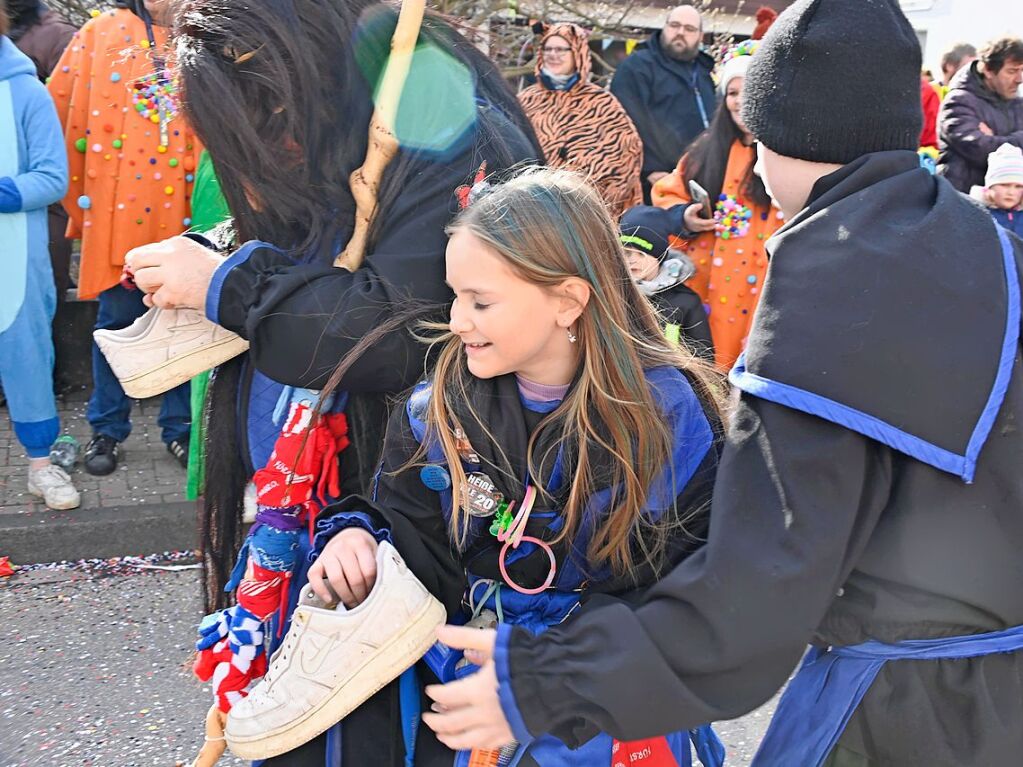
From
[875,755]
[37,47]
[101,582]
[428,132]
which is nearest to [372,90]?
[428,132]

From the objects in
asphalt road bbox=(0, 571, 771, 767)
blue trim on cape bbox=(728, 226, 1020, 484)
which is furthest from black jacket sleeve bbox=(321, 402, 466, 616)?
asphalt road bbox=(0, 571, 771, 767)

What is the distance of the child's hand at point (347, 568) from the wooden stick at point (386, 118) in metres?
0.50

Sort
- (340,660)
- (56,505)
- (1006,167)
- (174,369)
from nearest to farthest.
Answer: (340,660) < (174,369) < (56,505) < (1006,167)

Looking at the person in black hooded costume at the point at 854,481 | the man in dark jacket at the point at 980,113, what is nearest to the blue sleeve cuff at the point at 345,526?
the person in black hooded costume at the point at 854,481

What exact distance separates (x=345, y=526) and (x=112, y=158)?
304cm

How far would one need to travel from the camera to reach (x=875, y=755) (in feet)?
4.73

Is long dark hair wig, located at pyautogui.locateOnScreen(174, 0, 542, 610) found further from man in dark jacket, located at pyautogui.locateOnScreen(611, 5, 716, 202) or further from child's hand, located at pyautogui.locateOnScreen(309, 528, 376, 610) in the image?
man in dark jacket, located at pyautogui.locateOnScreen(611, 5, 716, 202)

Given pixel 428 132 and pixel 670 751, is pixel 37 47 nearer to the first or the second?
pixel 428 132

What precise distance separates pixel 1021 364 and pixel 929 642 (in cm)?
38

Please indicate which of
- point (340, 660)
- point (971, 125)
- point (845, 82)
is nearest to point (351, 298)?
point (340, 660)

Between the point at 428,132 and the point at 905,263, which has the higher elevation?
the point at 905,263

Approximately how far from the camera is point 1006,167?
508cm

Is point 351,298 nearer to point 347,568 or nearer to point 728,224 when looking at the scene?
point 347,568

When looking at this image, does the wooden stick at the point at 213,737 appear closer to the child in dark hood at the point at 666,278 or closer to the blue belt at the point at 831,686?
the blue belt at the point at 831,686
